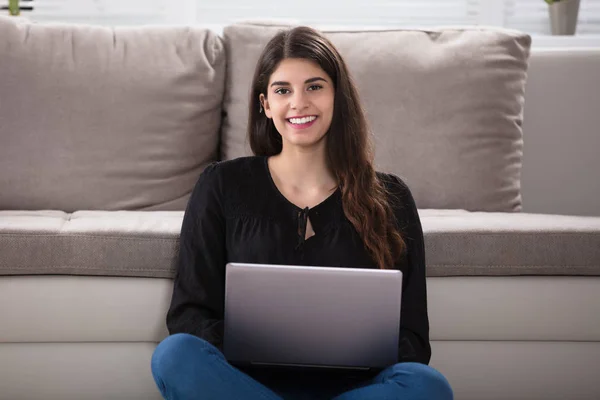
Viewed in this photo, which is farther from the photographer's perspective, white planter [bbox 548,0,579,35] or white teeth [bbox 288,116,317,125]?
white planter [bbox 548,0,579,35]

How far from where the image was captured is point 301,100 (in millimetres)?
1553

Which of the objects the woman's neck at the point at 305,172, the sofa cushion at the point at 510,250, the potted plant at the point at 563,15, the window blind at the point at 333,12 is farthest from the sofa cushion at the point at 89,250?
the potted plant at the point at 563,15

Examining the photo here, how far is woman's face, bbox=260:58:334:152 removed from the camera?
156 centimetres

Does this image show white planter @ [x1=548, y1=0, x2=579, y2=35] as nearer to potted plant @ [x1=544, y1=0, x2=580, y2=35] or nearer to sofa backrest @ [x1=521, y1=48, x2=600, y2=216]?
potted plant @ [x1=544, y1=0, x2=580, y2=35]

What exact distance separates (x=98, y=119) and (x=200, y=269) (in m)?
0.87

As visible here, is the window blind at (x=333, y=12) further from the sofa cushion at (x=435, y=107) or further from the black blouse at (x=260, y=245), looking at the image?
the black blouse at (x=260, y=245)

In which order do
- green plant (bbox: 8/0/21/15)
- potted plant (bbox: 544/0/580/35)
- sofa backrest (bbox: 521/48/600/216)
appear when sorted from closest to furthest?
sofa backrest (bbox: 521/48/600/216), green plant (bbox: 8/0/21/15), potted plant (bbox: 544/0/580/35)

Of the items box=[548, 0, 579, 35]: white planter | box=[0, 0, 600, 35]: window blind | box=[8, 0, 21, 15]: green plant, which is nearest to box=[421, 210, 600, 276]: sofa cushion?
box=[548, 0, 579, 35]: white planter

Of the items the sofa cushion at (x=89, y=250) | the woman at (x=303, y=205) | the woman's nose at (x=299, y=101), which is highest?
the woman's nose at (x=299, y=101)

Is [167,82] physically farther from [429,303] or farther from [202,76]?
[429,303]

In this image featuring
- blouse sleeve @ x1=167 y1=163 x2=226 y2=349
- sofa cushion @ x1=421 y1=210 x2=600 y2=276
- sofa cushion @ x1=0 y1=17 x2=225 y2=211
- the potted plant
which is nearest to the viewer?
blouse sleeve @ x1=167 y1=163 x2=226 y2=349

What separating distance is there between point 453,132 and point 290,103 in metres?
0.87

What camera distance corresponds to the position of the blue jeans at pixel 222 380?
126 cm

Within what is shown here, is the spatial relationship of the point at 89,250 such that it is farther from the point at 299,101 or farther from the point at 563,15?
the point at 563,15
